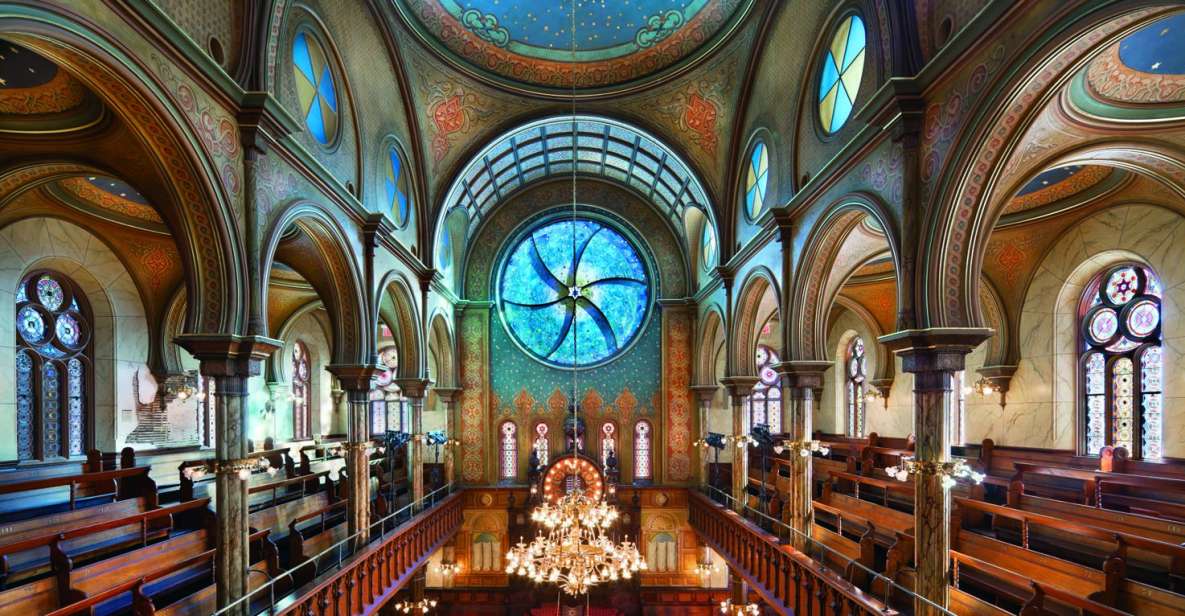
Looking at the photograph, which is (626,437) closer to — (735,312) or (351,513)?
(735,312)

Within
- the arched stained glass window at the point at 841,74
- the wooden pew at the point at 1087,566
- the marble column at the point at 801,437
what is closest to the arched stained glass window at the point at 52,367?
the marble column at the point at 801,437

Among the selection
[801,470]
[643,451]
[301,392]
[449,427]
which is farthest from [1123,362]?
[301,392]

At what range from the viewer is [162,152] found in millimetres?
7652

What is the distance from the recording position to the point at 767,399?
27.8m

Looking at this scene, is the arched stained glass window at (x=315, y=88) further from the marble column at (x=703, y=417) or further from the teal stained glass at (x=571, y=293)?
the marble column at (x=703, y=417)

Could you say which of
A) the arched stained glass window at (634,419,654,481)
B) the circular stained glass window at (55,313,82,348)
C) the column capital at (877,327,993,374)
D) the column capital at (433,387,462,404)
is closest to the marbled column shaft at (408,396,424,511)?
the column capital at (433,387,462,404)

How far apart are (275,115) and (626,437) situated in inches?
733

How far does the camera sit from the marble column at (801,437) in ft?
42.1

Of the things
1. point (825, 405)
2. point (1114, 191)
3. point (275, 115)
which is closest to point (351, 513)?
point (275, 115)

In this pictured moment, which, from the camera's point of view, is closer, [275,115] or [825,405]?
[275,115]

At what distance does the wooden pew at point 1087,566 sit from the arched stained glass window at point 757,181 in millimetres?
8287

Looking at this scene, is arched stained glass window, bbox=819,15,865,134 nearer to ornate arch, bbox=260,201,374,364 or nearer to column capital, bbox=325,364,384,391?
ornate arch, bbox=260,201,374,364

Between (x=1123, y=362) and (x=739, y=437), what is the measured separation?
890 cm

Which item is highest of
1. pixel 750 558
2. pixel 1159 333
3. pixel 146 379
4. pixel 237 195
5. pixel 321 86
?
pixel 321 86
